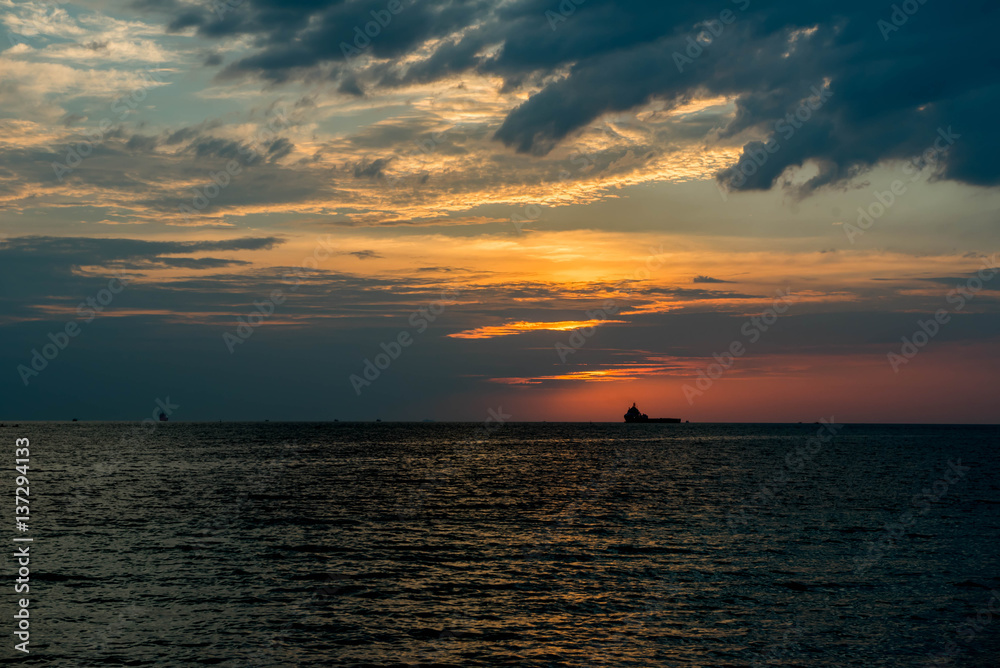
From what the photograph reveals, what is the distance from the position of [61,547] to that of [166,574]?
37.7 ft

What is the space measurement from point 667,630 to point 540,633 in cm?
506

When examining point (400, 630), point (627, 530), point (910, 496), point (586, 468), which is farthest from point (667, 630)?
point (586, 468)

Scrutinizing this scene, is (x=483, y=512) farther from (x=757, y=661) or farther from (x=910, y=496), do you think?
(x=910, y=496)

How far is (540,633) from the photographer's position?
90.6ft

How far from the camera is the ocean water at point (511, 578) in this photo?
85.5 ft

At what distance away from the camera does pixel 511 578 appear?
35.9m

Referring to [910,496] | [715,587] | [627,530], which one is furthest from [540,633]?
[910,496]

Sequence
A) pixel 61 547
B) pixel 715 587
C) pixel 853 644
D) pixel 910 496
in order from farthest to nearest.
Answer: pixel 910 496 → pixel 61 547 → pixel 715 587 → pixel 853 644

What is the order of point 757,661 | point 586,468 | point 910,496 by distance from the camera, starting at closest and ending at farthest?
1. point 757,661
2. point 910,496
3. point 586,468

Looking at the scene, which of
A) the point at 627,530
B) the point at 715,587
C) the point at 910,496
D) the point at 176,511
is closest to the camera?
the point at 715,587

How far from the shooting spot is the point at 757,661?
24953mm

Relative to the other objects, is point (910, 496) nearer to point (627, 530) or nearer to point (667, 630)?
point (627, 530)

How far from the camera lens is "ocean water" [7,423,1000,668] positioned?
85.5 feet

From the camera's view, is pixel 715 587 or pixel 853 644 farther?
pixel 715 587
